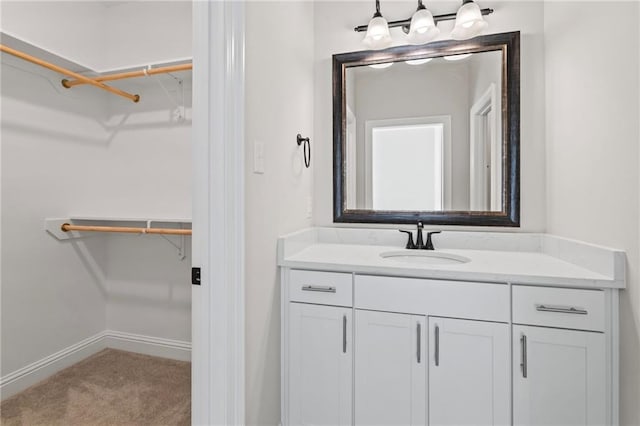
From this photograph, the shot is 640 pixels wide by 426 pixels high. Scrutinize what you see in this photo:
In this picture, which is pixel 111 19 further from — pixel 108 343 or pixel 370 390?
pixel 370 390

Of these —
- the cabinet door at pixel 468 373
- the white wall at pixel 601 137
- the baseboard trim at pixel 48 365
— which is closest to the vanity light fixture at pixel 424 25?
the white wall at pixel 601 137

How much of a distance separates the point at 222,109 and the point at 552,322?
136 centimetres

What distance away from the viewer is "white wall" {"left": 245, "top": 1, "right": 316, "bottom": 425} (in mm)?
1243

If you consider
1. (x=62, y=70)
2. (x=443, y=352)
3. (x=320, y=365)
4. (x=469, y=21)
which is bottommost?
(x=320, y=365)

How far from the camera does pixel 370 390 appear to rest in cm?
136

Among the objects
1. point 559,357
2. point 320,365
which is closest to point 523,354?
point 559,357

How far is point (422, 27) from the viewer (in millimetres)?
1737

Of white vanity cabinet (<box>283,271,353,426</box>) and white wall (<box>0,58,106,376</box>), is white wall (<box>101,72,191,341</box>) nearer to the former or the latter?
white wall (<box>0,58,106,376</box>)

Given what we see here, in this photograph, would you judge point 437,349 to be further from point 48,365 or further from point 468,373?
point 48,365

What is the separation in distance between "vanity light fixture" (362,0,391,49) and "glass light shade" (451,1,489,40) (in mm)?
357

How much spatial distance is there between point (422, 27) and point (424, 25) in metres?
0.01

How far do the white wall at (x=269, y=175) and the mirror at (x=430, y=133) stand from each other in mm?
360

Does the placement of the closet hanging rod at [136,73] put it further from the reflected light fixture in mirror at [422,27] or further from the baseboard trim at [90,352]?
the baseboard trim at [90,352]

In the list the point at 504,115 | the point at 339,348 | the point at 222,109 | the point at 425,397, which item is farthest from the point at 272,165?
the point at 504,115
